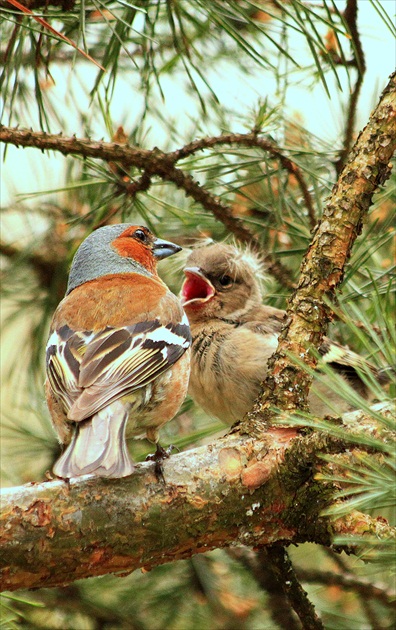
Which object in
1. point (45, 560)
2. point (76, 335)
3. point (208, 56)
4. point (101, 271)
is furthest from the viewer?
point (208, 56)

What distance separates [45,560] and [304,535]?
0.82 m

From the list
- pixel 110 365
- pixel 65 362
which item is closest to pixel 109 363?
pixel 110 365

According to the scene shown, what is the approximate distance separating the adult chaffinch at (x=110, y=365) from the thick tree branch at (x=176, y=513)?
10 cm

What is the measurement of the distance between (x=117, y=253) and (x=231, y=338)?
2.52 ft

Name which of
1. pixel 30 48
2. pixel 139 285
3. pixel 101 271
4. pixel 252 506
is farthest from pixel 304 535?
pixel 30 48

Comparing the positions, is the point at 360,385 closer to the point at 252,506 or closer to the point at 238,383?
the point at 238,383

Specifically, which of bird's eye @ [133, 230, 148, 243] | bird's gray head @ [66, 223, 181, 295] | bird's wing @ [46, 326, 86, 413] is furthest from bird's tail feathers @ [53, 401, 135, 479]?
bird's eye @ [133, 230, 148, 243]

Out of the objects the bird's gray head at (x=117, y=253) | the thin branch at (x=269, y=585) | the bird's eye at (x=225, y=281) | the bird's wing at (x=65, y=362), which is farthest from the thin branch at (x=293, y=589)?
the bird's eye at (x=225, y=281)

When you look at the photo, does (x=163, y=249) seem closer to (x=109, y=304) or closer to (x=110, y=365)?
(x=109, y=304)

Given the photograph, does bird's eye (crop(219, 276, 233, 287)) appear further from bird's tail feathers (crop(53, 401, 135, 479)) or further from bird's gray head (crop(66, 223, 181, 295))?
bird's tail feathers (crop(53, 401, 135, 479))

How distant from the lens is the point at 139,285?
359 cm

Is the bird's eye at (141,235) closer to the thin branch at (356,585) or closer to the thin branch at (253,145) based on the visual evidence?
the thin branch at (253,145)

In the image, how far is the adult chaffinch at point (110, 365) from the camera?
266 centimetres

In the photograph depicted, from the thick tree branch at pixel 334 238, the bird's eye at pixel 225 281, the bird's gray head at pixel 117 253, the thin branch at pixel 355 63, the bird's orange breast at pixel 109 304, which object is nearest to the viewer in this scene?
the thick tree branch at pixel 334 238
